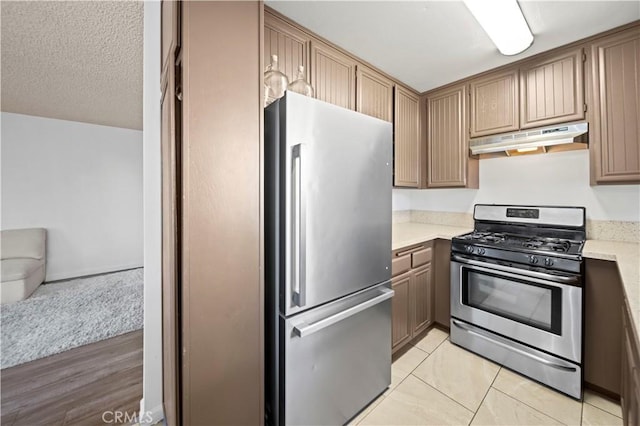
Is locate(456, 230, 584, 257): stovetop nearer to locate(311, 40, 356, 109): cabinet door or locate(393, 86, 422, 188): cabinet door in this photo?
locate(393, 86, 422, 188): cabinet door

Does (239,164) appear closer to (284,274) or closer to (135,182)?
(284,274)

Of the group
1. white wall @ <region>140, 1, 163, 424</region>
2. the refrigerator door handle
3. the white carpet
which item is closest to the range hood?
the refrigerator door handle

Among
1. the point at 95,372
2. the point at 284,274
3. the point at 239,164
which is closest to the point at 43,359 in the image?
the point at 95,372

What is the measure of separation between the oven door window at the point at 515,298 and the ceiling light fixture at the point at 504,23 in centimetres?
169

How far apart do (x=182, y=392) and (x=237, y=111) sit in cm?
103

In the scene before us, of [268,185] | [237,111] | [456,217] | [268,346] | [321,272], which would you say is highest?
[237,111]

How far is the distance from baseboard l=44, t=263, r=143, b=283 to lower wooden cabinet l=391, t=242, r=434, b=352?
5.08m

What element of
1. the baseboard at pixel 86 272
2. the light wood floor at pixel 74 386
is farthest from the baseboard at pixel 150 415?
the baseboard at pixel 86 272

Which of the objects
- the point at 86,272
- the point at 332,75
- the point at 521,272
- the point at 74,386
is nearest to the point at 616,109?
the point at 521,272

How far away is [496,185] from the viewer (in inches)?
100

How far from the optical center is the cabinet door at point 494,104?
2209mm

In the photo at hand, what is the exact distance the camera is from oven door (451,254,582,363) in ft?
5.27

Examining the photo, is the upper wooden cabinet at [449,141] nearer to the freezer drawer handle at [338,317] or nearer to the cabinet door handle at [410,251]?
the cabinet door handle at [410,251]

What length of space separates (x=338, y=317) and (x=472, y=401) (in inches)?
43.8
